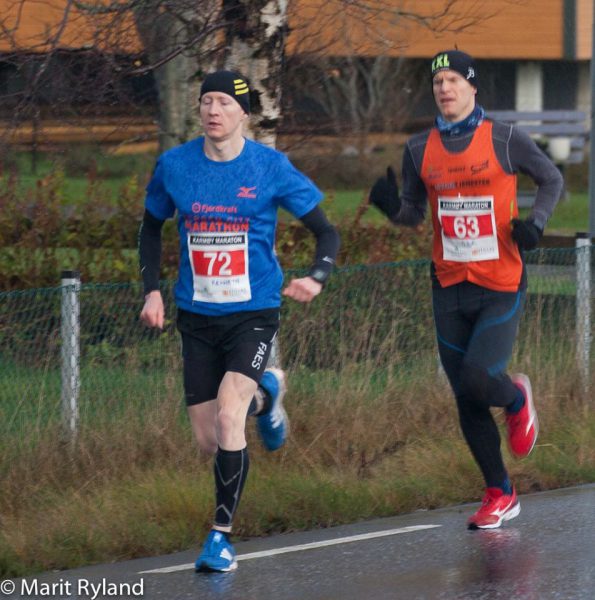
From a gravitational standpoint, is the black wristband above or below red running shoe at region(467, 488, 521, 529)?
above

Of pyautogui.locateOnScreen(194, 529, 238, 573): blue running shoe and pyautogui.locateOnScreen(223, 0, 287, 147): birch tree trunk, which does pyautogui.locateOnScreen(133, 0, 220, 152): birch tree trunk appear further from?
pyautogui.locateOnScreen(194, 529, 238, 573): blue running shoe

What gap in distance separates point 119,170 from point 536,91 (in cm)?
1368

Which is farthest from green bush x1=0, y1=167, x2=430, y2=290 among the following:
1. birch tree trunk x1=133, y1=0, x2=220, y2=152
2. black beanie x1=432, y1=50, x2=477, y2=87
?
black beanie x1=432, y1=50, x2=477, y2=87

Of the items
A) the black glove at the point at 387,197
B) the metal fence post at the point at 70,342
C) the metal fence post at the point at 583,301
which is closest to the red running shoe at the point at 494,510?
the black glove at the point at 387,197

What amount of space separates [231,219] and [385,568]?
62.6 inches

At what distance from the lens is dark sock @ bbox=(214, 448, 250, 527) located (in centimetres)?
603

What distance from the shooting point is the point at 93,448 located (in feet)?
25.2

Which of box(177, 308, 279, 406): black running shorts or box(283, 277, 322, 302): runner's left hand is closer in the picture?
box(283, 277, 322, 302): runner's left hand

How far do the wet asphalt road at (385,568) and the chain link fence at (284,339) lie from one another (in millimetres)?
1835

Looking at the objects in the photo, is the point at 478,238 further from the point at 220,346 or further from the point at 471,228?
the point at 220,346

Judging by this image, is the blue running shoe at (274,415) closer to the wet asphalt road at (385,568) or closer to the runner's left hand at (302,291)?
the wet asphalt road at (385,568)

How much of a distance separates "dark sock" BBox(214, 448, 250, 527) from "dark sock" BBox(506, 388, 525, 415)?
55.6 inches

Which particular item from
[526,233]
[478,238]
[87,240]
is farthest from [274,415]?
[87,240]

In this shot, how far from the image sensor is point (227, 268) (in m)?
6.07
